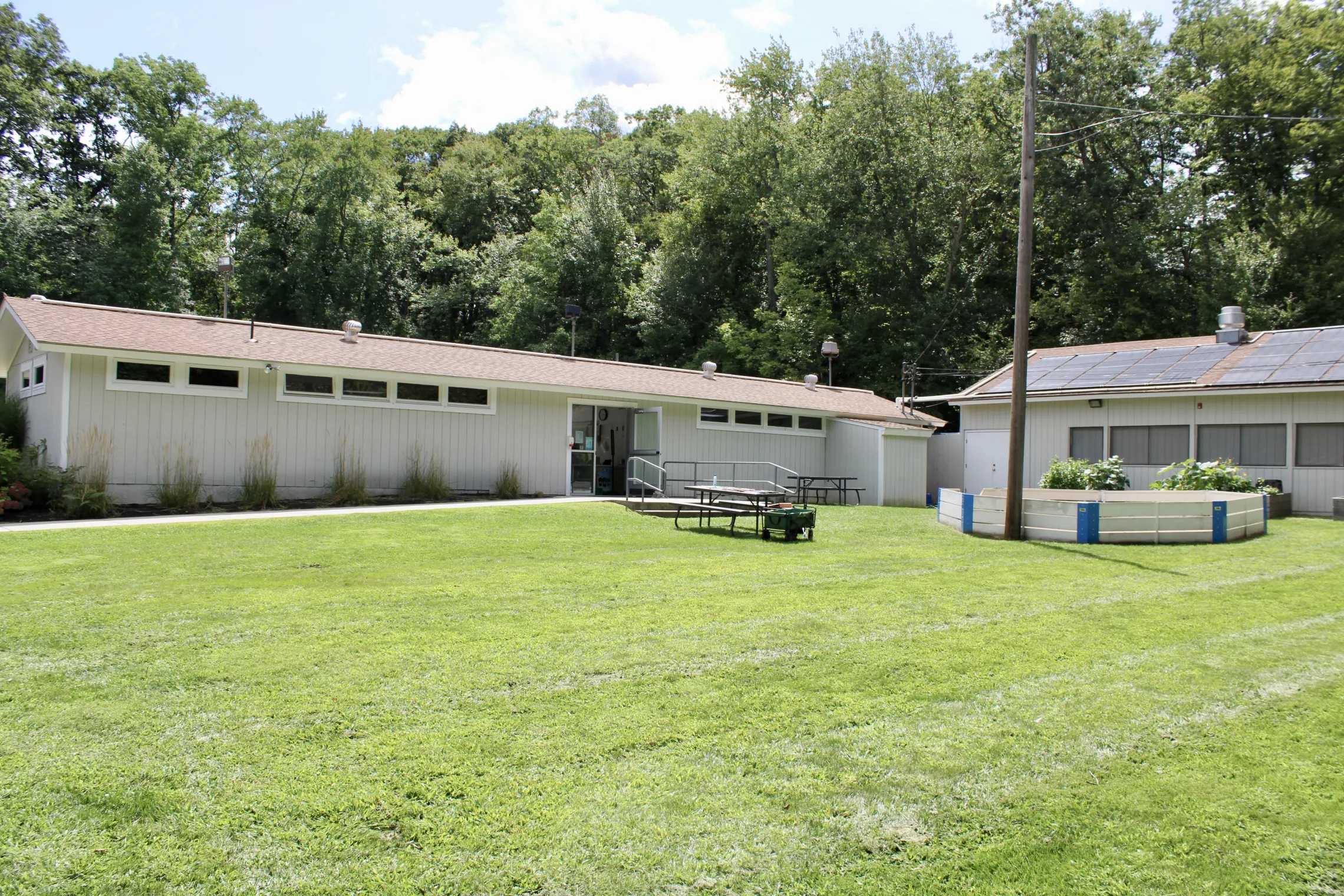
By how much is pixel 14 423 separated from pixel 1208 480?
2126 centimetres

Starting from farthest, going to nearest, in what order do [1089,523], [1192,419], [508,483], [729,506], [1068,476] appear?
1. [1192,419]
2. [508,483]
3. [1068,476]
4. [729,506]
5. [1089,523]

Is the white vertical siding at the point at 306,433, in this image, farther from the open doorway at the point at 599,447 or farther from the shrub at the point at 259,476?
the open doorway at the point at 599,447

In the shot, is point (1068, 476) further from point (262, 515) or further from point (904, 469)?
point (262, 515)

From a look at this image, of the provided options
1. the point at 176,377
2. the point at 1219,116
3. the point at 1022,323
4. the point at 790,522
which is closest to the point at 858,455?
the point at 1022,323

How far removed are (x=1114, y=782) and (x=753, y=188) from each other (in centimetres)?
3581

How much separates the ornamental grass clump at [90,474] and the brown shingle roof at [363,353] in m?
1.46

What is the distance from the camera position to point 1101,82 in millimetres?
29219

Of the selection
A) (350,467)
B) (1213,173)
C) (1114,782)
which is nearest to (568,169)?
(1213,173)

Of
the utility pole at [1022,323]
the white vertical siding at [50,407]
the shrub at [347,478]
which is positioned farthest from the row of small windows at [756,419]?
the white vertical siding at [50,407]

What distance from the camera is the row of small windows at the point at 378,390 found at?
1451 cm

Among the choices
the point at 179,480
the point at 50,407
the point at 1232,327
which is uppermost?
the point at 1232,327

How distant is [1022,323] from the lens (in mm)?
11359

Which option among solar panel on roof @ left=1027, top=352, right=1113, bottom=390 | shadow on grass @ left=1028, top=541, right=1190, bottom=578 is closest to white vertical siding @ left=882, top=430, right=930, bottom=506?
solar panel on roof @ left=1027, top=352, right=1113, bottom=390

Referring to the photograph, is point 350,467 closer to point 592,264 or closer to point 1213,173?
point 592,264
